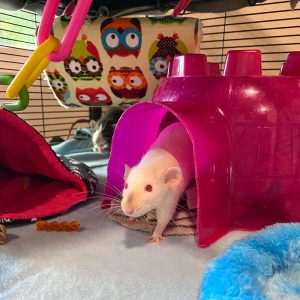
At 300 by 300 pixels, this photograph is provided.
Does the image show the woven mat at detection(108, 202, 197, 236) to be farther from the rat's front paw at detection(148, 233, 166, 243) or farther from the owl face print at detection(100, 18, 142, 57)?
the owl face print at detection(100, 18, 142, 57)

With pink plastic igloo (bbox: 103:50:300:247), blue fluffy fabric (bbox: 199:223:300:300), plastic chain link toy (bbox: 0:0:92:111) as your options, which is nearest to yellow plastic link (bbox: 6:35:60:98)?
plastic chain link toy (bbox: 0:0:92:111)

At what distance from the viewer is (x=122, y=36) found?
118 cm

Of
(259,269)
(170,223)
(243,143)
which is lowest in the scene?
(170,223)

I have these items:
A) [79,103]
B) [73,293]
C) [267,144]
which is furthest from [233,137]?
[79,103]

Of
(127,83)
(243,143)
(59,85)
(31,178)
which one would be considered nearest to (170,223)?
(243,143)

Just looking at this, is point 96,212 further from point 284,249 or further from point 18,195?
point 284,249

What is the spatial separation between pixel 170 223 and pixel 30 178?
474mm

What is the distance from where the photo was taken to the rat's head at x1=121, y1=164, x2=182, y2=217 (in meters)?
0.71

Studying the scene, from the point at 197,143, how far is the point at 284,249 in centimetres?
26

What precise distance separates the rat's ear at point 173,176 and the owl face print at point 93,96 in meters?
0.64

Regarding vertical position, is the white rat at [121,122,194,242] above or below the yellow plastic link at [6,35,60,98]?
below

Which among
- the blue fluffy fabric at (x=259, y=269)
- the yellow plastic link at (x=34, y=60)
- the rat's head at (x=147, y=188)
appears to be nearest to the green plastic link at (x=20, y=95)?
the yellow plastic link at (x=34, y=60)

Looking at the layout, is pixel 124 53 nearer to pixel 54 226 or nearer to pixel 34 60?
pixel 34 60

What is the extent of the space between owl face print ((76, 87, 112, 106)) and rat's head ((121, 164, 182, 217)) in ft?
1.97
